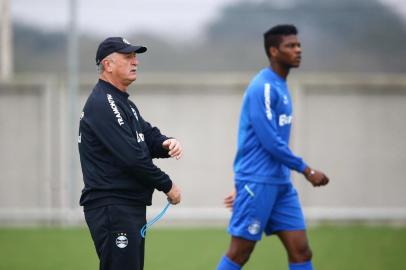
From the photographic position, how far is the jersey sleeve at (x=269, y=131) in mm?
7070

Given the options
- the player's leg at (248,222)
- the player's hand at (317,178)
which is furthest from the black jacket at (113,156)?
the player's hand at (317,178)

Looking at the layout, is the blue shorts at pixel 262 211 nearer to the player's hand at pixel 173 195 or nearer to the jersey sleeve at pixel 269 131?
the jersey sleeve at pixel 269 131

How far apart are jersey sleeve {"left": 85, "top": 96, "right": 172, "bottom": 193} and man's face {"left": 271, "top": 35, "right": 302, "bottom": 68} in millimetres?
2041

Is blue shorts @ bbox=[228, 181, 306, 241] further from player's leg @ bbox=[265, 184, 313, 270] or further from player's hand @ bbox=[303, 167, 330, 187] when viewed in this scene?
player's hand @ bbox=[303, 167, 330, 187]

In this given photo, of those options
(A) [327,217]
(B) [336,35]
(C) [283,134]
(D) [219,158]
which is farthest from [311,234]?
(C) [283,134]

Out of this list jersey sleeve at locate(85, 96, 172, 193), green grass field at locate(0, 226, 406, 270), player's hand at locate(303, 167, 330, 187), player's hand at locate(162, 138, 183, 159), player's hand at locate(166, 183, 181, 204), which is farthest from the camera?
green grass field at locate(0, 226, 406, 270)

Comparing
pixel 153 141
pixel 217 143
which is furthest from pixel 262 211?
pixel 217 143

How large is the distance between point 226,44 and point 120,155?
26.2 ft

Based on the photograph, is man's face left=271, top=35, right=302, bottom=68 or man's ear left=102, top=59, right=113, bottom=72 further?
man's face left=271, top=35, right=302, bottom=68

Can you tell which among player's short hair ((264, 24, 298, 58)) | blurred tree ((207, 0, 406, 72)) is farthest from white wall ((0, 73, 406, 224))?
player's short hair ((264, 24, 298, 58))

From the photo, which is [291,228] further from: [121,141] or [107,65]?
[107,65]

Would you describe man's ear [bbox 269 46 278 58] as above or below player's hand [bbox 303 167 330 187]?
above

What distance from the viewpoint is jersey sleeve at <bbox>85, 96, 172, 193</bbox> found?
5699mm

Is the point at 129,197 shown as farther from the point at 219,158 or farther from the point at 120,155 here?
the point at 219,158
